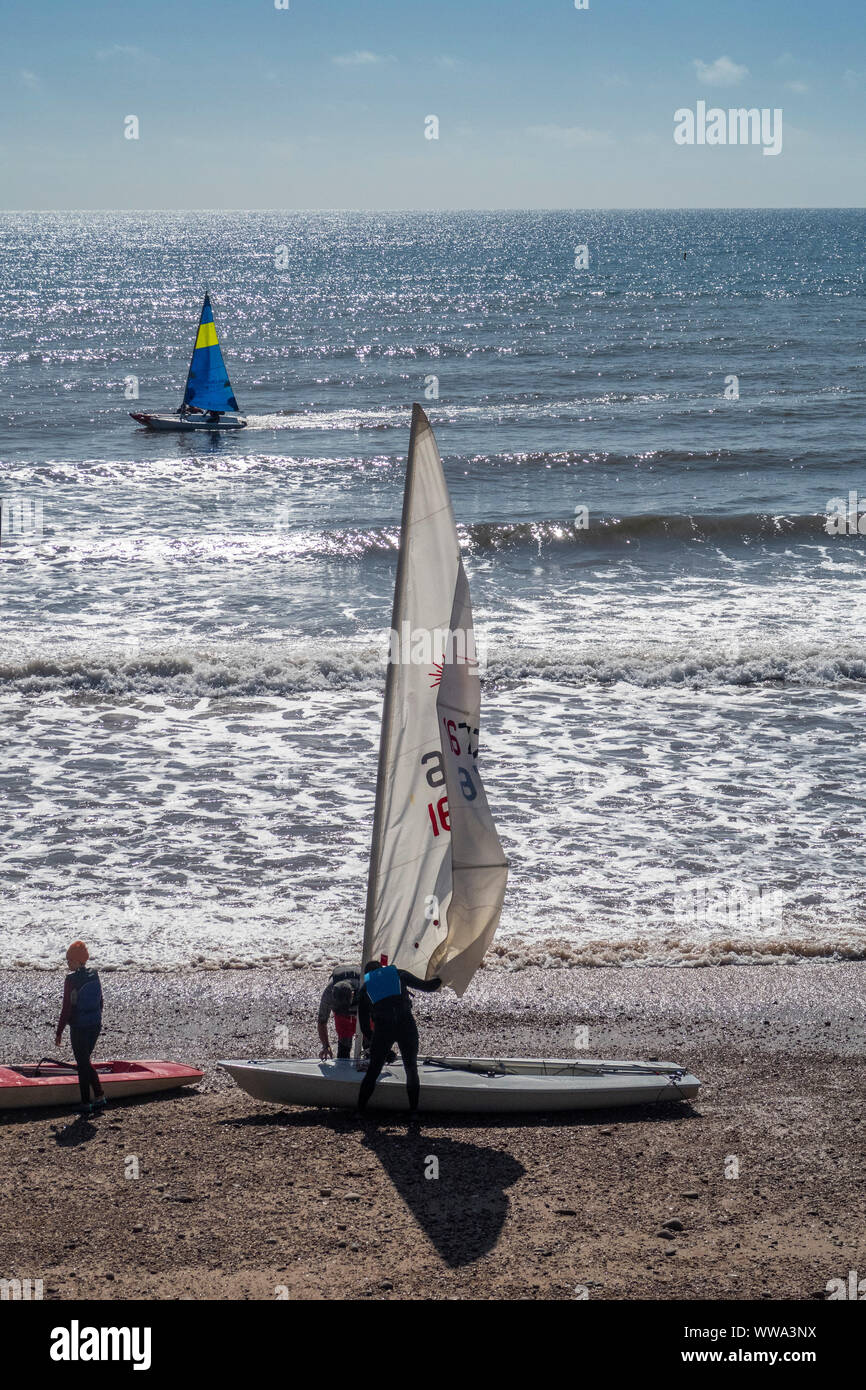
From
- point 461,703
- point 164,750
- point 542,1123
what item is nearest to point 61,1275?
point 542,1123

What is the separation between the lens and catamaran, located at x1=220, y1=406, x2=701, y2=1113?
9.73 m

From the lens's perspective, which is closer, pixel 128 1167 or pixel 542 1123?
pixel 128 1167

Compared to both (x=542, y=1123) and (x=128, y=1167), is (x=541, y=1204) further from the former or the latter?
(x=128, y=1167)

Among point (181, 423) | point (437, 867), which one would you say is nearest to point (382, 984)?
point (437, 867)

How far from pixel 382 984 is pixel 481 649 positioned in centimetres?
1540

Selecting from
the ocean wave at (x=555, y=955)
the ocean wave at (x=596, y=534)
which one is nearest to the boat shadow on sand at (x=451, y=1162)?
the ocean wave at (x=555, y=955)

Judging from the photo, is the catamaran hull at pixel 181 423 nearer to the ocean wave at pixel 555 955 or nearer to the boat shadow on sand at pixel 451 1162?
the ocean wave at pixel 555 955

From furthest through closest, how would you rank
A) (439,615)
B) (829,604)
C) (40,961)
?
Result: (829,604)
(40,961)
(439,615)

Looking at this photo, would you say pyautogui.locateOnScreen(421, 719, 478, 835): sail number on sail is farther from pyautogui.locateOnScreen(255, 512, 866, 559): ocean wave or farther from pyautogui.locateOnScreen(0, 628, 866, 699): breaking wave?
pyautogui.locateOnScreen(255, 512, 866, 559): ocean wave

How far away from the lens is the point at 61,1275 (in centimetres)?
795

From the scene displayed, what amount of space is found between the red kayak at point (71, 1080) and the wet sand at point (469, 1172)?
140 millimetres

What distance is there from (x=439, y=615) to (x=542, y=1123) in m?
4.28

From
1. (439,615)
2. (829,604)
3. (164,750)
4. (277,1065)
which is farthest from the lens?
(829,604)

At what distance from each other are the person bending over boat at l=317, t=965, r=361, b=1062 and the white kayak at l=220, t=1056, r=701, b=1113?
29cm
